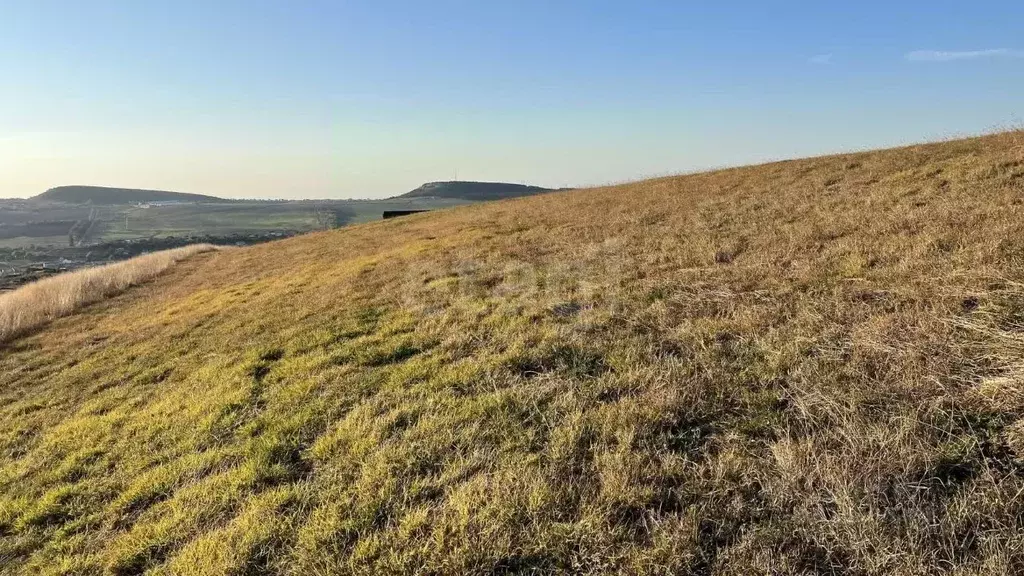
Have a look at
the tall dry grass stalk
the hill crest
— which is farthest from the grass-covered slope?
the hill crest

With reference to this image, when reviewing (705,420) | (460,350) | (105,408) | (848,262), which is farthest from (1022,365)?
(105,408)

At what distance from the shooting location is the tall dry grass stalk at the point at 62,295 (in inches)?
740

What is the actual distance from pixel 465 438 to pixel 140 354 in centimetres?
1070

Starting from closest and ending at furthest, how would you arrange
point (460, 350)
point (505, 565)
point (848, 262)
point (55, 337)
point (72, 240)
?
point (505, 565), point (460, 350), point (848, 262), point (55, 337), point (72, 240)

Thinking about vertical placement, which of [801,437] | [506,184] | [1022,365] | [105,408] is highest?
[506,184]

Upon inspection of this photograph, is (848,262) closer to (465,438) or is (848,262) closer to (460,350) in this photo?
(460,350)

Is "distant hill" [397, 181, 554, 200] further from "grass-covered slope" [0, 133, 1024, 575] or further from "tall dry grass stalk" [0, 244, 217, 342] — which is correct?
"grass-covered slope" [0, 133, 1024, 575]

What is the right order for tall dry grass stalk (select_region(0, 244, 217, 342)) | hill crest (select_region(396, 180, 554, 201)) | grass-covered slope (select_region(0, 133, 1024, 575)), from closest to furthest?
grass-covered slope (select_region(0, 133, 1024, 575)), tall dry grass stalk (select_region(0, 244, 217, 342)), hill crest (select_region(396, 180, 554, 201))

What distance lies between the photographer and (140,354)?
39.3ft

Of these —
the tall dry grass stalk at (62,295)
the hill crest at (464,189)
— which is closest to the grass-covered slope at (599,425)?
the tall dry grass stalk at (62,295)

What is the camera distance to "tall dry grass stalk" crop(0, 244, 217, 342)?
61.7 ft

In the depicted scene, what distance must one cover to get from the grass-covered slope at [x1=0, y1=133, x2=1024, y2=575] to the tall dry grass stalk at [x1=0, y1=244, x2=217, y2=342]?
9893 mm

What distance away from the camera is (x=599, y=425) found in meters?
4.96

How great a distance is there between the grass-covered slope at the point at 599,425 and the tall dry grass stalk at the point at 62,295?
32.5 feet
